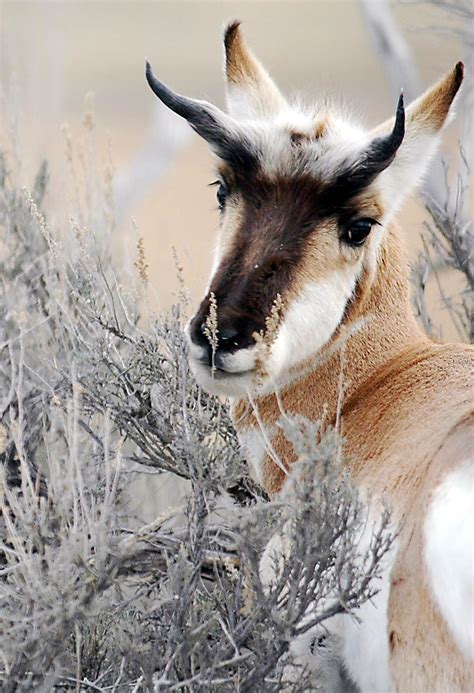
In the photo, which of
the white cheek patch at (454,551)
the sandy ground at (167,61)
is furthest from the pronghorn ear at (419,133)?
the sandy ground at (167,61)

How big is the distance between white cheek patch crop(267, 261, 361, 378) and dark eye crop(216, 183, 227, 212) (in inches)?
19.9

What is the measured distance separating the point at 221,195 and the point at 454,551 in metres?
1.70

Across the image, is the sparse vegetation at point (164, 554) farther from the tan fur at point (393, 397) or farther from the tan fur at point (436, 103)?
the tan fur at point (436, 103)

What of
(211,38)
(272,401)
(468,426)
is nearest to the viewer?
Result: (468,426)

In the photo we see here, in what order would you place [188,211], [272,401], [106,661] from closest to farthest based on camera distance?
[106,661] → [272,401] → [188,211]

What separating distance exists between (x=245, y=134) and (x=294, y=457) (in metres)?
1.15

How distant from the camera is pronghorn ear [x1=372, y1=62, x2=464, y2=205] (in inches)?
167

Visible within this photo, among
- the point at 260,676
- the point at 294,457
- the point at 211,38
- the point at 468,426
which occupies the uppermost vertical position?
the point at 468,426

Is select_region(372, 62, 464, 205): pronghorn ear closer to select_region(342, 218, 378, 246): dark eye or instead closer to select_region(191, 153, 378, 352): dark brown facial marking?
select_region(342, 218, 378, 246): dark eye

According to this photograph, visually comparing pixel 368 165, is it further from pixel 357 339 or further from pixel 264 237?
pixel 357 339

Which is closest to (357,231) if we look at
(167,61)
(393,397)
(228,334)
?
(393,397)

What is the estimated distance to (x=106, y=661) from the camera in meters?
3.95

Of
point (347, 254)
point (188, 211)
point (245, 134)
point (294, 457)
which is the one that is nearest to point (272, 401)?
point (294, 457)

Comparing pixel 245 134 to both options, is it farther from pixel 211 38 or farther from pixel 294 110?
pixel 211 38
